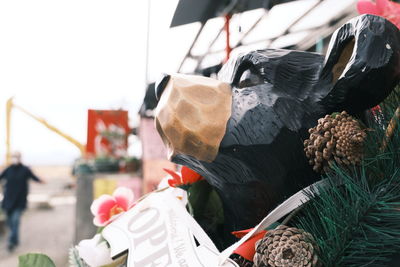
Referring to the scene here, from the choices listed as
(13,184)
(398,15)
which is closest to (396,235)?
(398,15)

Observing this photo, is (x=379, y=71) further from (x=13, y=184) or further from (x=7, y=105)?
(x=7, y=105)

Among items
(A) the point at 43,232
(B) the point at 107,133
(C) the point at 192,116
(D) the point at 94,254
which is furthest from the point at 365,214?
(A) the point at 43,232

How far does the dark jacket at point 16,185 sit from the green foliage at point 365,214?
3664mm

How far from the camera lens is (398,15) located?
1.42ft

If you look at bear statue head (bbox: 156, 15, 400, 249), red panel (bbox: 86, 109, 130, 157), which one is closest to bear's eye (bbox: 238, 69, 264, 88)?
bear statue head (bbox: 156, 15, 400, 249)

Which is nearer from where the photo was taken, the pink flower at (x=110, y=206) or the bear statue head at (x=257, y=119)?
the bear statue head at (x=257, y=119)

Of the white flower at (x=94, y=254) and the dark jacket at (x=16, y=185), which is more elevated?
the white flower at (x=94, y=254)

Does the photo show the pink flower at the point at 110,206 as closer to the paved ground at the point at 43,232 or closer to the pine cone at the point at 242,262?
the pine cone at the point at 242,262

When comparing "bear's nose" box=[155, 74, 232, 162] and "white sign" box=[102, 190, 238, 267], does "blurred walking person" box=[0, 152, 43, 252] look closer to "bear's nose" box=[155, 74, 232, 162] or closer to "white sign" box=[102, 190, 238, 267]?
"white sign" box=[102, 190, 238, 267]

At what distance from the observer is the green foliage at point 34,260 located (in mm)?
460

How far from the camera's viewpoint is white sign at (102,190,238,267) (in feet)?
1.22

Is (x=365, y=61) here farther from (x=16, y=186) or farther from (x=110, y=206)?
(x=16, y=186)

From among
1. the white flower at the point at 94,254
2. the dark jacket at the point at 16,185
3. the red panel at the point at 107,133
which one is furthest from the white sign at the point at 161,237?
the red panel at the point at 107,133

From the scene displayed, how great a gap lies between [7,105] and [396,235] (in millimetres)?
8135
